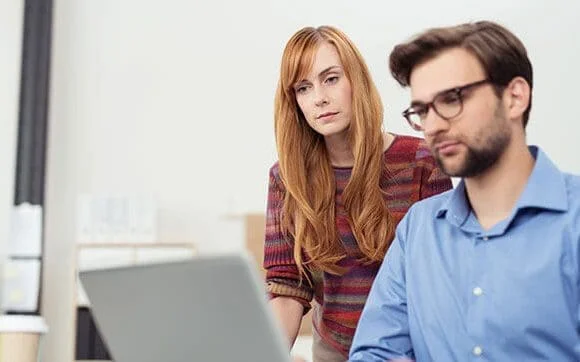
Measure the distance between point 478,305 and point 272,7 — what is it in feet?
9.23

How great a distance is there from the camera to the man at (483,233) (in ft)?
4.27

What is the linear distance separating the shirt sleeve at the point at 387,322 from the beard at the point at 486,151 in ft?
0.70

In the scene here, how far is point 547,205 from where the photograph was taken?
1334 mm

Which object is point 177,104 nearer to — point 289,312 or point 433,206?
point 289,312

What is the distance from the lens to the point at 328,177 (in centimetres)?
184

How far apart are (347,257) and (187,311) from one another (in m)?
0.89

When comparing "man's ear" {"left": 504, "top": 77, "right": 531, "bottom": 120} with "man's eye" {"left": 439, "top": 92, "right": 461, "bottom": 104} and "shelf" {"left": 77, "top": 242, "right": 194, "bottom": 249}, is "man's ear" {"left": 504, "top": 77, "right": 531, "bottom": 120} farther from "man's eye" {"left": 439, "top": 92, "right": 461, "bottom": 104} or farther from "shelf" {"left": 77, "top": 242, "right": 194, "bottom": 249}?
"shelf" {"left": 77, "top": 242, "right": 194, "bottom": 249}

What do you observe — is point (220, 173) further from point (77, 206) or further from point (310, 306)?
point (310, 306)

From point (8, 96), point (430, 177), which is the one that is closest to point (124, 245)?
point (8, 96)

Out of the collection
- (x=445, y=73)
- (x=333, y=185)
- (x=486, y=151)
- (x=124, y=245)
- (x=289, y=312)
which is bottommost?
(x=124, y=245)

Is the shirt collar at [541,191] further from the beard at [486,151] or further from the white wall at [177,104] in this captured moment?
the white wall at [177,104]

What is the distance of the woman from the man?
0.31m

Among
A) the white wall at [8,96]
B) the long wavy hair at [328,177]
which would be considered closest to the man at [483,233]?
the long wavy hair at [328,177]

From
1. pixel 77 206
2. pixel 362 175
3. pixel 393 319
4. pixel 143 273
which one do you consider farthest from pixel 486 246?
pixel 77 206
